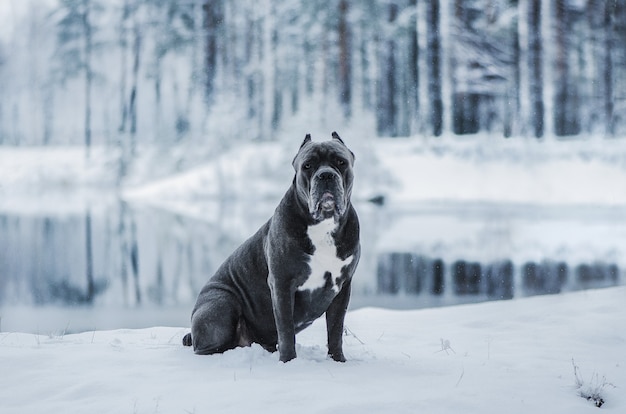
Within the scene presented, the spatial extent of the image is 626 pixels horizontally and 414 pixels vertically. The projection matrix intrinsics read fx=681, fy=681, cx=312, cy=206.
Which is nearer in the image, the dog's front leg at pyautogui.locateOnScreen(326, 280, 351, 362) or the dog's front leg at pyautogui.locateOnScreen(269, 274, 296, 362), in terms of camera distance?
the dog's front leg at pyautogui.locateOnScreen(269, 274, 296, 362)

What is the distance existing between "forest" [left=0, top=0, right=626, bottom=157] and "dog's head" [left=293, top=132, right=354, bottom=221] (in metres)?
21.3

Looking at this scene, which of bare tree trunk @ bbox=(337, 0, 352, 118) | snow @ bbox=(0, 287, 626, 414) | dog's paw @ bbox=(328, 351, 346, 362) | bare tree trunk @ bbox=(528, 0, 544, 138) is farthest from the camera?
bare tree trunk @ bbox=(337, 0, 352, 118)

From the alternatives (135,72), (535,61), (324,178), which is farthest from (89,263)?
(135,72)

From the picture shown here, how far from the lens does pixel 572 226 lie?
15031 millimetres

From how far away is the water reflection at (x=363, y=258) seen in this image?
25.3 ft

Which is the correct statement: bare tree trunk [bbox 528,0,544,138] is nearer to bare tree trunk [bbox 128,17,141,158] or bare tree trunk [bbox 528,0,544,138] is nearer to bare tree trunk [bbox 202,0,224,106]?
bare tree trunk [bbox 202,0,224,106]

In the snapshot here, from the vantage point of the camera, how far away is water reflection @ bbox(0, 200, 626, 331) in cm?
770

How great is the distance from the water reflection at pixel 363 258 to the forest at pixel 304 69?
9.57 m

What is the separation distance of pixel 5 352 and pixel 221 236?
33.5 feet

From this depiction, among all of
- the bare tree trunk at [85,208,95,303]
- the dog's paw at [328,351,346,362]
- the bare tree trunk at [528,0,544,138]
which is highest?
the bare tree trunk at [528,0,544,138]

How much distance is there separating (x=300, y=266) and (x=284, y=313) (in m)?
0.24

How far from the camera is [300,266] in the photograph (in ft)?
10.3

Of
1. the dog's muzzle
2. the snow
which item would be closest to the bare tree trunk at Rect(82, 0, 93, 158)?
the snow

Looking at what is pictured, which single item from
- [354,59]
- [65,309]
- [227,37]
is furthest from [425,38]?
[65,309]
